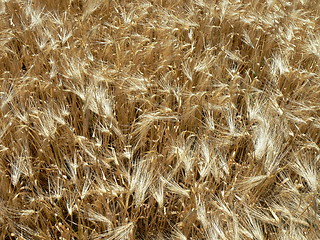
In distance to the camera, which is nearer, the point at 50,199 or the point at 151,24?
the point at 50,199

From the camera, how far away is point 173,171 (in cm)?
126

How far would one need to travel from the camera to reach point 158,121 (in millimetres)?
1508

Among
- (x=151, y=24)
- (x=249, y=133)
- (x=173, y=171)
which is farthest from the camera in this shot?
(x=151, y=24)

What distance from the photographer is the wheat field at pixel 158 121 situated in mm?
1219

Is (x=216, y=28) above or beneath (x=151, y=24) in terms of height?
beneath

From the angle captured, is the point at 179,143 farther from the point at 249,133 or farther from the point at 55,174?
→ the point at 55,174

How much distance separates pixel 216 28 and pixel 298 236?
1083 millimetres

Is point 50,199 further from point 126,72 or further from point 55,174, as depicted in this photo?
point 126,72

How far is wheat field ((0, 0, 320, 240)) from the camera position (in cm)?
122

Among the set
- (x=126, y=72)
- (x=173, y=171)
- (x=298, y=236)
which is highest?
(x=126, y=72)

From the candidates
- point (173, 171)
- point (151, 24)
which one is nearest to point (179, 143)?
point (173, 171)

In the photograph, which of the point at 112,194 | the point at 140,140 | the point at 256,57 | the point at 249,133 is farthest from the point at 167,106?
the point at 256,57

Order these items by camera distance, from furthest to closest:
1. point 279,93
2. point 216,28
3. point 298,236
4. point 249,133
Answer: point 216,28, point 279,93, point 249,133, point 298,236

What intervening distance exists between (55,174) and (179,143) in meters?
0.42
